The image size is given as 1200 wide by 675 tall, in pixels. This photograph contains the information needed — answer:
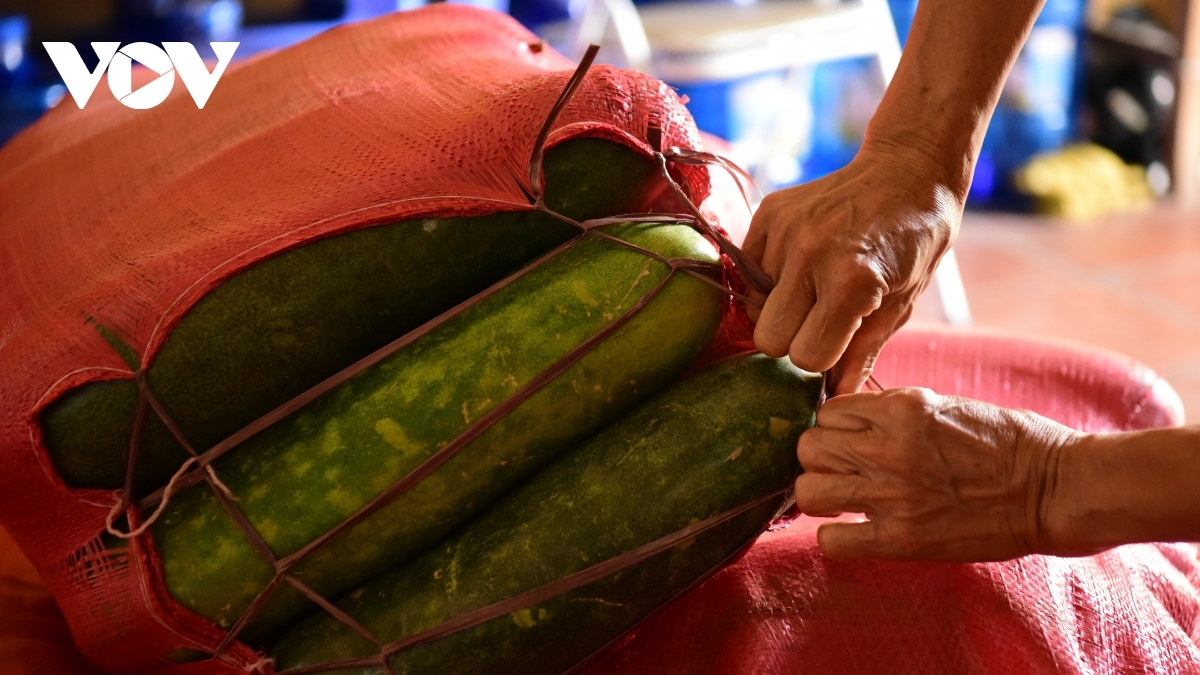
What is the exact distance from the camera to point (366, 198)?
96 cm

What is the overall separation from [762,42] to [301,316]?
1971 millimetres

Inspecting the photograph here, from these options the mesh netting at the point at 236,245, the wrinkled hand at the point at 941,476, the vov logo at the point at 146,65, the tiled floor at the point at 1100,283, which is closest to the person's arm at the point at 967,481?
the wrinkled hand at the point at 941,476

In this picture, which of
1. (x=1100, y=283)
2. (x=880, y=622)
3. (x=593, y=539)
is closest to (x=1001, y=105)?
(x=1100, y=283)

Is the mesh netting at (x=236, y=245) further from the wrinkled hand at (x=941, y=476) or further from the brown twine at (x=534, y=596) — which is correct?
the wrinkled hand at (x=941, y=476)

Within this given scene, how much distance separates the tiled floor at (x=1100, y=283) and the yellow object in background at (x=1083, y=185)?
0.08 m

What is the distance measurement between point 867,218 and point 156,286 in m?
0.66

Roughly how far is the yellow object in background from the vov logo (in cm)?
333

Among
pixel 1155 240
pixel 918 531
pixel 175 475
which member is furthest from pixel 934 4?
pixel 1155 240

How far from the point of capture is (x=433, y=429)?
0.93 meters

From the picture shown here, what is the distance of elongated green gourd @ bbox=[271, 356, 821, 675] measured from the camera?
2.97 ft

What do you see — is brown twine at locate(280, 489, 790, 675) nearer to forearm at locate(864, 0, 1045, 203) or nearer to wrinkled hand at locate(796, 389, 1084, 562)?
wrinkled hand at locate(796, 389, 1084, 562)

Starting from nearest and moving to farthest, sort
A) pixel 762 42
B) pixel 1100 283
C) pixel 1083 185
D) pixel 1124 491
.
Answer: pixel 1124 491 < pixel 762 42 < pixel 1100 283 < pixel 1083 185

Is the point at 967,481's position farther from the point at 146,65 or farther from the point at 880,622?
the point at 146,65

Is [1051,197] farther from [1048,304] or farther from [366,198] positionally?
[366,198]
